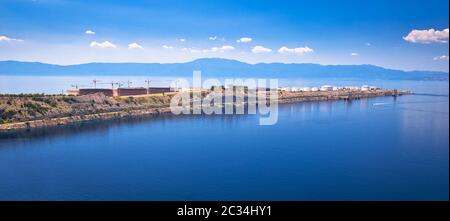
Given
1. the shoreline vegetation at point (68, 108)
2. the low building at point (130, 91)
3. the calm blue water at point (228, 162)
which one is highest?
the low building at point (130, 91)

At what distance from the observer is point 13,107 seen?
15898 millimetres

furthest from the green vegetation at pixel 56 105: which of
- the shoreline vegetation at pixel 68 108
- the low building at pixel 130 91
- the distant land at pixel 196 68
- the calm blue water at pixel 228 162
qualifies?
the distant land at pixel 196 68

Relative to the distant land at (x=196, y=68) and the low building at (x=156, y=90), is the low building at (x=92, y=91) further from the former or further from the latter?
the distant land at (x=196, y=68)

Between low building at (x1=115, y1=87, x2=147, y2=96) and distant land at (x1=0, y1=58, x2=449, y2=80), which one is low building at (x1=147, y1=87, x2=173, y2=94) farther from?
distant land at (x1=0, y1=58, x2=449, y2=80)

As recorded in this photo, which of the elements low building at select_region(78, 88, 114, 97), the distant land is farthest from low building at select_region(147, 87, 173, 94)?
the distant land

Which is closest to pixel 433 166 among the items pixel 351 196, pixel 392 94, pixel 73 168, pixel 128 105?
pixel 351 196

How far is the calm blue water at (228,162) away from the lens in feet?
24.6

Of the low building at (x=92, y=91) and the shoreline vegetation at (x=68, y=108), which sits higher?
the low building at (x=92, y=91)

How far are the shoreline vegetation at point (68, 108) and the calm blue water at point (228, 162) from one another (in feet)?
4.06

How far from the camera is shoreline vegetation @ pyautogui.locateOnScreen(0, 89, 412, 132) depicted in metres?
15.5

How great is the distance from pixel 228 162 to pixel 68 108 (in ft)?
35.6

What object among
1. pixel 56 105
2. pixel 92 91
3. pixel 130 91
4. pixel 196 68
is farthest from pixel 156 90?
pixel 196 68

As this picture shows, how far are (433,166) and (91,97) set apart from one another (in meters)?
16.1
